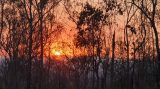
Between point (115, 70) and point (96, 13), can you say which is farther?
point (115, 70)

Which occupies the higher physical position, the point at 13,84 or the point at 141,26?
the point at 141,26

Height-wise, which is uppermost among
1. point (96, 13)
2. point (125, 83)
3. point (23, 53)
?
point (96, 13)

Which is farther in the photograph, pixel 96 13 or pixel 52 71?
pixel 52 71

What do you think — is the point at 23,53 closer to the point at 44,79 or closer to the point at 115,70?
the point at 44,79

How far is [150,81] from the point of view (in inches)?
1844

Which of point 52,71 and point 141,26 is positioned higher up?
point 141,26

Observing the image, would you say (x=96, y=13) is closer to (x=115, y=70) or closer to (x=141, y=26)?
(x=141, y=26)

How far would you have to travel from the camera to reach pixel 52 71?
63.2 metres

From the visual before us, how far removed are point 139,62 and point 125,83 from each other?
13.4 ft

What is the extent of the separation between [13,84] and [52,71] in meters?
15.3

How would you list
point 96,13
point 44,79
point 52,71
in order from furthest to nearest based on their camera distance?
point 52,71 → point 44,79 → point 96,13

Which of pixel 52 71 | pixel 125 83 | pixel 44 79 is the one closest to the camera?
pixel 125 83

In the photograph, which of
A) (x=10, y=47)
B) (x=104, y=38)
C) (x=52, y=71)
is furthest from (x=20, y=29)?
(x=52, y=71)

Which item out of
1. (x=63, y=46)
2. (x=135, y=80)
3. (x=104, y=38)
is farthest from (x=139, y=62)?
(x=63, y=46)
